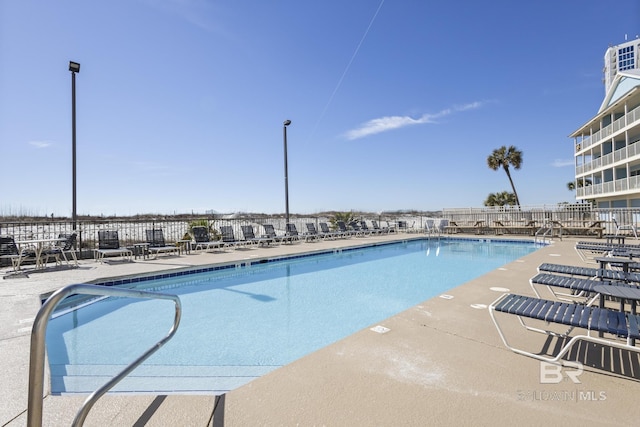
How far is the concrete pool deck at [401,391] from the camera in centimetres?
166

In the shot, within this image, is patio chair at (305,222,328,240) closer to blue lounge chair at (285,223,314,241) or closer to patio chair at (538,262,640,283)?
blue lounge chair at (285,223,314,241)

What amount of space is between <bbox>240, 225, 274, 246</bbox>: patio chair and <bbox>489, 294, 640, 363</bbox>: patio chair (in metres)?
8.73

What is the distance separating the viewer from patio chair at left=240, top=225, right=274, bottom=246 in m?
10.6

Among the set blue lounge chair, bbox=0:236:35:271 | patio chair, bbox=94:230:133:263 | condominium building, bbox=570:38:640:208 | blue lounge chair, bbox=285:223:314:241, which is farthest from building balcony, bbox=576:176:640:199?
blue lounge chair, bbox=0:236:35:271

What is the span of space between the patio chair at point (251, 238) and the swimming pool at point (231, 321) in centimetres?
235

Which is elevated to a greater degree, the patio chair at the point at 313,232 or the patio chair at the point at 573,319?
the patio chair at the point at 313,232

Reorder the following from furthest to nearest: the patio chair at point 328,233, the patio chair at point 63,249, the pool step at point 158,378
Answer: the patio chair at point 328,233 → the patio chair at point 63,249 → the pool step at point 158,378

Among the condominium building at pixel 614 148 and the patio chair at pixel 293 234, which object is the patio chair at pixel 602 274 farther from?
the condominium building at pixel 614 148

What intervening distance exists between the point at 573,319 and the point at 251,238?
31.6ft

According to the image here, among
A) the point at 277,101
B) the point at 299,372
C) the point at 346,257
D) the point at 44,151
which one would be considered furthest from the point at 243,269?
the point at 44,151

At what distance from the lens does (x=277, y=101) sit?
13156 millimetres

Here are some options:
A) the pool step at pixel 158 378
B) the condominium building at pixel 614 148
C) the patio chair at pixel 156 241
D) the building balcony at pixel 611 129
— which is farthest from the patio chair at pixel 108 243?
the building balcony at pixel 611 129

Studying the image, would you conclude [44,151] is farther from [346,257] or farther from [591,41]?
[591,41]

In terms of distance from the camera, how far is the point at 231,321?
4410 millimetres
